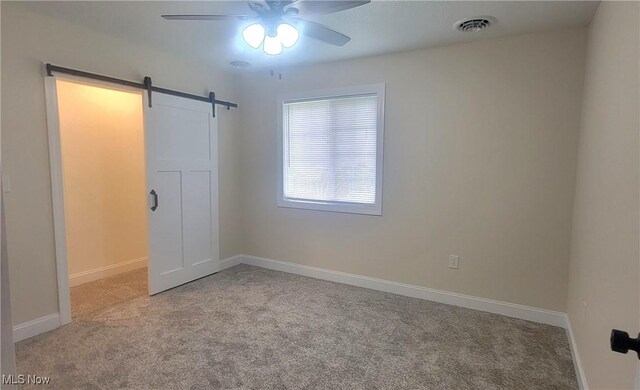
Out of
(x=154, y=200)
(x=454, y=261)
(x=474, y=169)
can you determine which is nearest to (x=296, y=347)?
(x=454, y=261)

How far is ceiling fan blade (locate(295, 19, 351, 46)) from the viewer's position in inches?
86.7

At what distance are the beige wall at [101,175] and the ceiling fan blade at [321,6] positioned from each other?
2307 mm

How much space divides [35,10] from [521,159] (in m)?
3.88

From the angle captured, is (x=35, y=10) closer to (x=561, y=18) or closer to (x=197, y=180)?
(x=197, y=180)

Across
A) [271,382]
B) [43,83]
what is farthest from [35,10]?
[271,382]

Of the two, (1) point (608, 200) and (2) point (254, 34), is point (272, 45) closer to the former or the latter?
(2) point (254, 34)

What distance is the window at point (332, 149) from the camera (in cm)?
358

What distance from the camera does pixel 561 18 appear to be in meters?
2.52

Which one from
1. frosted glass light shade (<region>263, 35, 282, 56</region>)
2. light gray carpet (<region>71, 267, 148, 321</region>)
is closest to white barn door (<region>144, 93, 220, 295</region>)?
light gray carpet (<region>71, 267, 148, 321</region>)

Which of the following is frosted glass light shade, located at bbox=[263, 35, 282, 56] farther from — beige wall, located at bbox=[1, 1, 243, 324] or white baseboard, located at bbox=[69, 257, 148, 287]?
white baseboard, located at bbox=[69, 257, 148, 287]

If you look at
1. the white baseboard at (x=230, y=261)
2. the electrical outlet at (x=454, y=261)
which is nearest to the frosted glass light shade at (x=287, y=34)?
the electrical outlet at (x=454, y=261)

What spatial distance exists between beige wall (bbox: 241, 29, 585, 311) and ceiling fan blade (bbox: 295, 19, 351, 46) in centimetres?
114

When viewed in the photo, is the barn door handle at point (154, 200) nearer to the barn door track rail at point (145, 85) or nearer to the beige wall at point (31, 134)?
the beige wall at point (31, 134)

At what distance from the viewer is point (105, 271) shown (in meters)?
4.07
